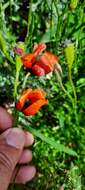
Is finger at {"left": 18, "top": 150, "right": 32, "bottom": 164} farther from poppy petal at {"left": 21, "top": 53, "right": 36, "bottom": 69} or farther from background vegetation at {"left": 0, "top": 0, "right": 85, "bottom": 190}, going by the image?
poppy petal at {"left": 21, "top": 53, "right": 36, "bottom": 69}

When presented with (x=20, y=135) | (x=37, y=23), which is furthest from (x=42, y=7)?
(x=20, y=135)

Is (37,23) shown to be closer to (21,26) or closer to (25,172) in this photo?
(21,26)

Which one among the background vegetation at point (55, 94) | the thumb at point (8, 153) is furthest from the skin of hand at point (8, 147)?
the background vegetation at point (55, 94)

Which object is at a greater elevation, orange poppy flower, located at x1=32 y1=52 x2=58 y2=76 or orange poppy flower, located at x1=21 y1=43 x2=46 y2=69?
orange poppy flower, located at x1=21 y1=43 x2=46 y2=69

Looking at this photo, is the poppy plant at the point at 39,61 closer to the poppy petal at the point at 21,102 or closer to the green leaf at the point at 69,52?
the poppy petal at the point at 21,102

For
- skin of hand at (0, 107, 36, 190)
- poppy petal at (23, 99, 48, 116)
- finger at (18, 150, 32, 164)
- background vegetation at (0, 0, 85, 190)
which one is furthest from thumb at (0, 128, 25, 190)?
background vegetation at (0, 0, 85, 190)

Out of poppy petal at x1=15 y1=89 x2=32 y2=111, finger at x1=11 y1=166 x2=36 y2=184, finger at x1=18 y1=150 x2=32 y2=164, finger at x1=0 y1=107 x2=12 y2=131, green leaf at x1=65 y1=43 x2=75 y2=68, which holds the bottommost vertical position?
finger at x1=11 y1=166 x2=36 y2=184
